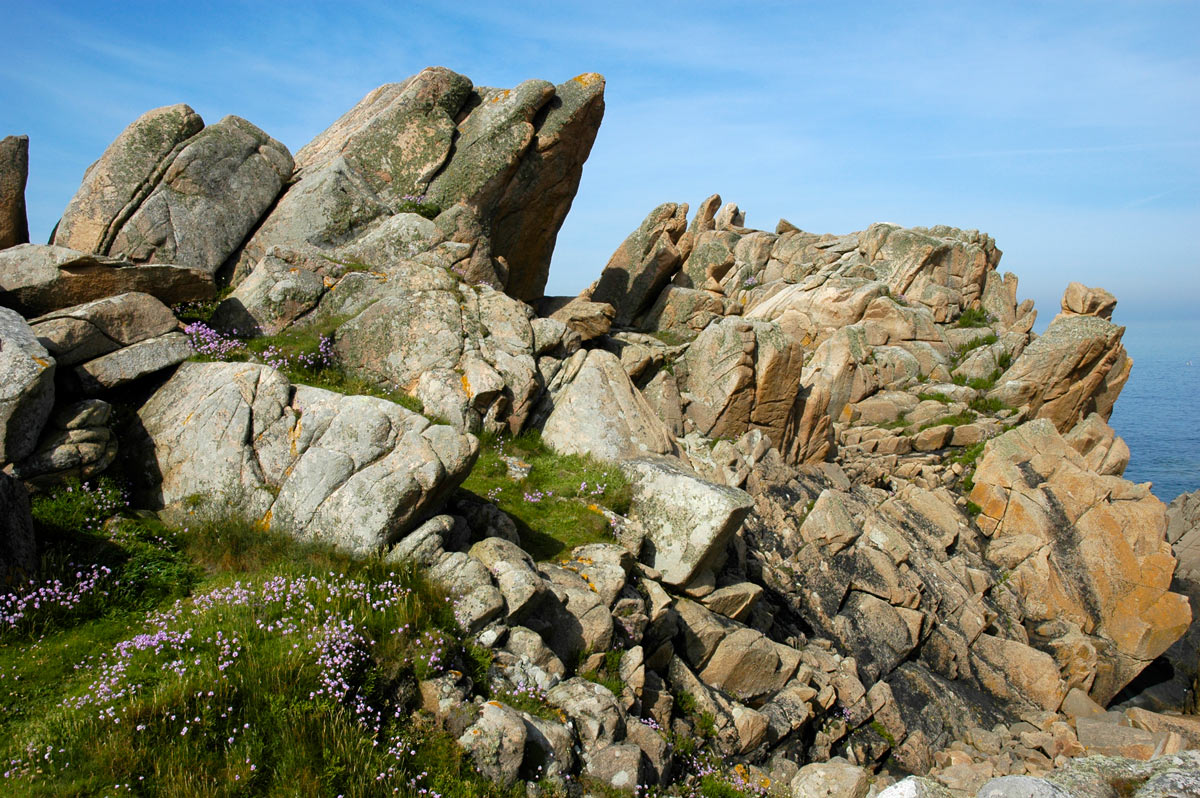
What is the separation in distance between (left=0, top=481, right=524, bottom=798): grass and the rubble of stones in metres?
0.58

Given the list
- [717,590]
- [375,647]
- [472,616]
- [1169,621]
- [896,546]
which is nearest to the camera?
[375,647]

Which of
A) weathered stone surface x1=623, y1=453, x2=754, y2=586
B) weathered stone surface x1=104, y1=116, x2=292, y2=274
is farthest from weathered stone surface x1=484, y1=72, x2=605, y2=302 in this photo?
weathered stone surface x1=623, y1=453, x2=754, y2=586

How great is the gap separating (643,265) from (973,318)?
66.9 feet

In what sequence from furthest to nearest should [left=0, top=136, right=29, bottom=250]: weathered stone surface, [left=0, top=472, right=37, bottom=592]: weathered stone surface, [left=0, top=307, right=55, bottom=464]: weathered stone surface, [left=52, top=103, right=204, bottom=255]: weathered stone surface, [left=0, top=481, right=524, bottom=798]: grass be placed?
1. [left=52, top=103, right=204, bottom=255]: weathered stone surface
2. [left=0, top=136, right=29, bottom=250]: weathered stone surface
3. [left=0, top=307, right=55, bottom=464]: weathered stone surface
4. [left=0, top=472, right=37, bottom=592]: weathered stone surface
5. [left=0, top=481, right=524, bottom=798]: grass

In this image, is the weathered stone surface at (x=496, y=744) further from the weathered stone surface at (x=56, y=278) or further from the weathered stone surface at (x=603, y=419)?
the weathered stone surface at (x=56, y=278)

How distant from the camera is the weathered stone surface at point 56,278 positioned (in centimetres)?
1316

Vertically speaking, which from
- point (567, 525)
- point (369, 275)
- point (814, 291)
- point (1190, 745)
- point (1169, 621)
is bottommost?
point (1190, 745)

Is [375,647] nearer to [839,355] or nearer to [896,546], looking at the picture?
[896,546]

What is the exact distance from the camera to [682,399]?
82.8 feet

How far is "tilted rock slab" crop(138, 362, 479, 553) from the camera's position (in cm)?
1120

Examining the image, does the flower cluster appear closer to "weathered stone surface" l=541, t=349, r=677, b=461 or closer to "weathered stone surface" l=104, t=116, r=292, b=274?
"weathered stone surface" l=104, t=116, r=292, b=274

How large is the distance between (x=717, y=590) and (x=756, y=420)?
10782 mm

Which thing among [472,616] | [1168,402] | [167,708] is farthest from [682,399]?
[1168,402]

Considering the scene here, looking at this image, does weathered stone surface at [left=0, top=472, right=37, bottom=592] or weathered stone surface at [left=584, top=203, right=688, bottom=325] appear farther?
weathered stone surface at [left=584, top=203, right=688, bottom=325]
